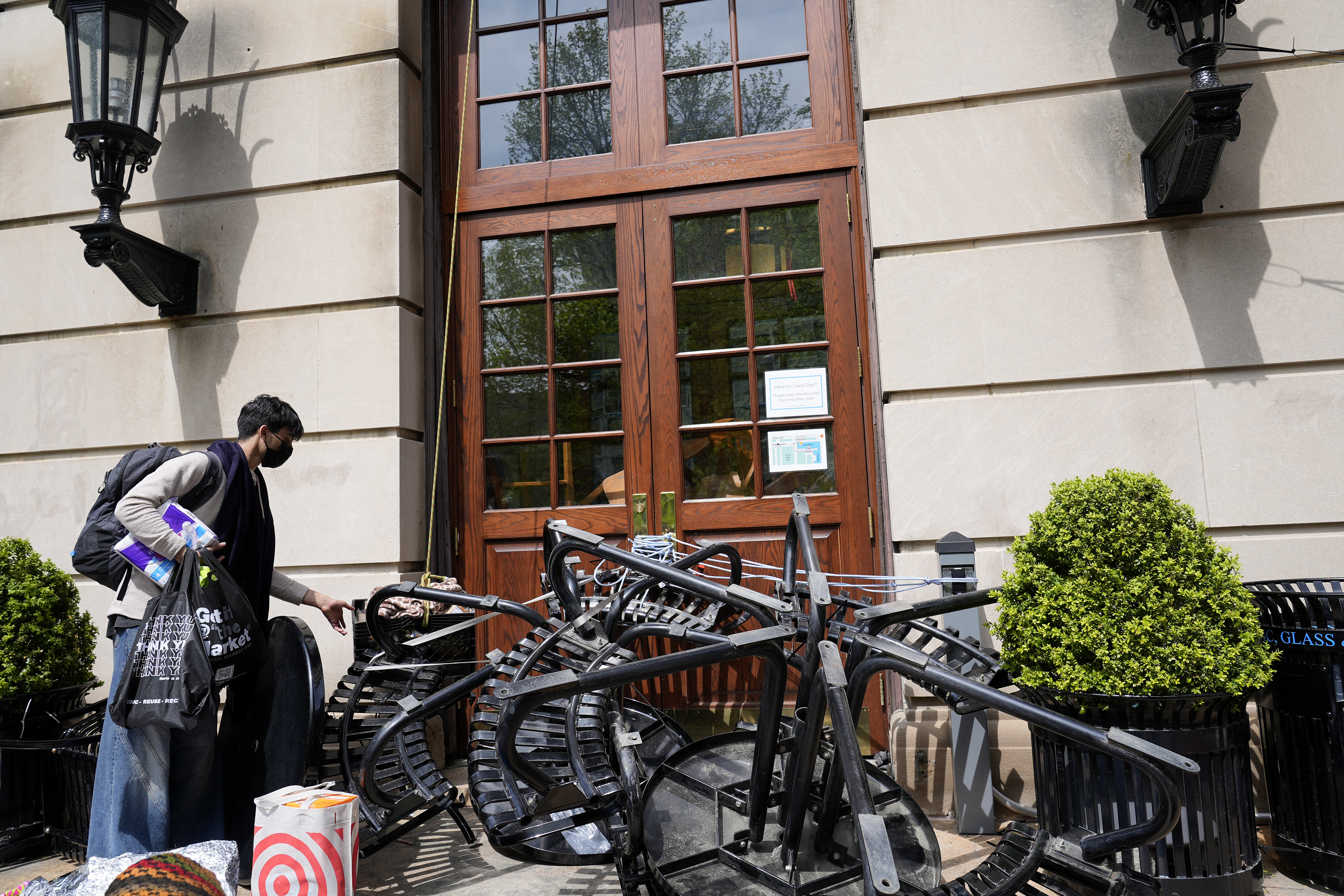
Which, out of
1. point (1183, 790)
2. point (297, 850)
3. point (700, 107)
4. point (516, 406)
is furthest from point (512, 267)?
point (1183, 790)

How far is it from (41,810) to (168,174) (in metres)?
3.71

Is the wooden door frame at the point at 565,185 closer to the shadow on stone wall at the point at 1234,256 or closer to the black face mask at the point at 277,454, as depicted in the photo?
the black face mask at the point at 277,454

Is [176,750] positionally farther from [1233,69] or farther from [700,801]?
[1233,69]

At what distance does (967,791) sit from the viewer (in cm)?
362

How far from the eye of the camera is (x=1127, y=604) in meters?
2.80

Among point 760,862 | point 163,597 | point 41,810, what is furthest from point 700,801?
point 41,810

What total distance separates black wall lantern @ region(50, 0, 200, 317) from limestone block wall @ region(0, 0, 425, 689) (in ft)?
1.15

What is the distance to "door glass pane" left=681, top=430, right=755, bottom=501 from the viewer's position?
461cm

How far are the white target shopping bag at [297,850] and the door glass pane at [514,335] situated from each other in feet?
9.62

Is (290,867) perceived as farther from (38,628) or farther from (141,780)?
(38,628)

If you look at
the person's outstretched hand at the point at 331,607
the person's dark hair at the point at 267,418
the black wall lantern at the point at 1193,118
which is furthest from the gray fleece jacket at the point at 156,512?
the black wall lantern at the point at 1193,118

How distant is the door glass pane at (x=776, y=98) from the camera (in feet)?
15.7

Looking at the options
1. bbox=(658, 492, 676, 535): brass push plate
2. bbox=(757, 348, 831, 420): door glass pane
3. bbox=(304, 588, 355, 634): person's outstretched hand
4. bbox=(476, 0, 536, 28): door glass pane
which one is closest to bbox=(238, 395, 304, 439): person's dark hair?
bbox=(304, 588, 355, 634): person's outstretched hand

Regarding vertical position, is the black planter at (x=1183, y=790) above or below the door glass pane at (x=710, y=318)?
below
